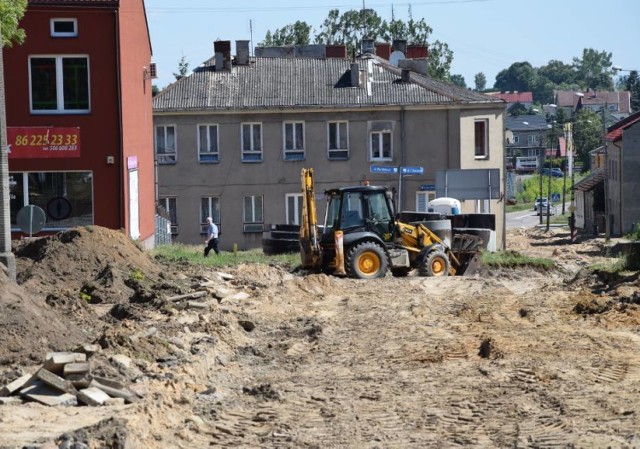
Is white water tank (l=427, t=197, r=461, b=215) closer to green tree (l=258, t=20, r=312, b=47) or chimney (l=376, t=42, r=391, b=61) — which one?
chimney (l=376, t=42, r=391, b=61)

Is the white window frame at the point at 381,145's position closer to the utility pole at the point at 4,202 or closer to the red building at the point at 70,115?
the red building at the point at 70,115

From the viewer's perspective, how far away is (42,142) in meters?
32.6

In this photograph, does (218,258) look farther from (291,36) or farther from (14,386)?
(291,36)

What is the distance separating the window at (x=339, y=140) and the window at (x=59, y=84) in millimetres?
16920

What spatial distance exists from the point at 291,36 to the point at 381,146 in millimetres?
39156

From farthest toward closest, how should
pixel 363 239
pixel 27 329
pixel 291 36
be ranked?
pixel 291 36 → pixel 363 239 → pixel 27 329

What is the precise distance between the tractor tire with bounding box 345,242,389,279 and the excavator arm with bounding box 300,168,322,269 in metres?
0.80

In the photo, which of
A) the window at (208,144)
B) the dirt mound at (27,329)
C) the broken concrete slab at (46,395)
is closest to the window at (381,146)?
the window at (208,144)

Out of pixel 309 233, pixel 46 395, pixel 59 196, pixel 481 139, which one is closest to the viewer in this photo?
pixel 46 395

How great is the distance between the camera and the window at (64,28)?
32281 mm

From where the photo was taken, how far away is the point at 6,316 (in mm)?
15438

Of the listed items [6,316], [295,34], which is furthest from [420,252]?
[295,34]

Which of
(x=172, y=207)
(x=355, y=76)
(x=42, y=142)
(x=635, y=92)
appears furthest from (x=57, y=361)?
(x=635, y=92)

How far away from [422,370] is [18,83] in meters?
19.9
